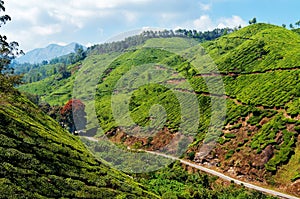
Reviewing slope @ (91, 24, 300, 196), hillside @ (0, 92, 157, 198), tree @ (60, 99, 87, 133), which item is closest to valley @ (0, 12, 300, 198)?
hillside @ (0, 92, 157, 198)

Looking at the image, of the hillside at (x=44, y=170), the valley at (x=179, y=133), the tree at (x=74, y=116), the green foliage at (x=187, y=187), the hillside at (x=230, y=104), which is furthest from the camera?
the tree at (x=74, y=116)

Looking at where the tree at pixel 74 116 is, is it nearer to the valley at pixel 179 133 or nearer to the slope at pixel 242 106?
the valley at pixel 179 133

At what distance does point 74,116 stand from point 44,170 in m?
79.9

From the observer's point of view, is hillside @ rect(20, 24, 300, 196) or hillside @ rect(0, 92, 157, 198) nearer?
hillside @ rect(0, 92, 157, 198)

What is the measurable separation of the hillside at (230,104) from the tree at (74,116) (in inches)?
167

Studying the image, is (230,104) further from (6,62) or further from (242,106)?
(6,62)

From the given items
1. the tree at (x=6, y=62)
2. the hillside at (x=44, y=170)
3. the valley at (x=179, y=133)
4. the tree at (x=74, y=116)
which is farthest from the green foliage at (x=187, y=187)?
the tree at (x=74, y=116)

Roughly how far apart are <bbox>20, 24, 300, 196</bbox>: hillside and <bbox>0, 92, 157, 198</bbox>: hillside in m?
25.9

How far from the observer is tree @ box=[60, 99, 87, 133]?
323 feet

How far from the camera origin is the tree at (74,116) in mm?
98375

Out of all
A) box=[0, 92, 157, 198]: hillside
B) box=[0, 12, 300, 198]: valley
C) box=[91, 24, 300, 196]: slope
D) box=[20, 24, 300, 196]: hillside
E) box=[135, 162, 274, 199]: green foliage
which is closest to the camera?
box=[0, 92, 157, 198]: hillside

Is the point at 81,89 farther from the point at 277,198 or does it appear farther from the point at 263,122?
the point at 277,198

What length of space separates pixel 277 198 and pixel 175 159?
25344 millimetres

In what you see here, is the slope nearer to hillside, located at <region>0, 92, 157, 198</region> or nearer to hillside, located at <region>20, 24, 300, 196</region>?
hillside, located at <region>20, 24, 300, 196</region>
